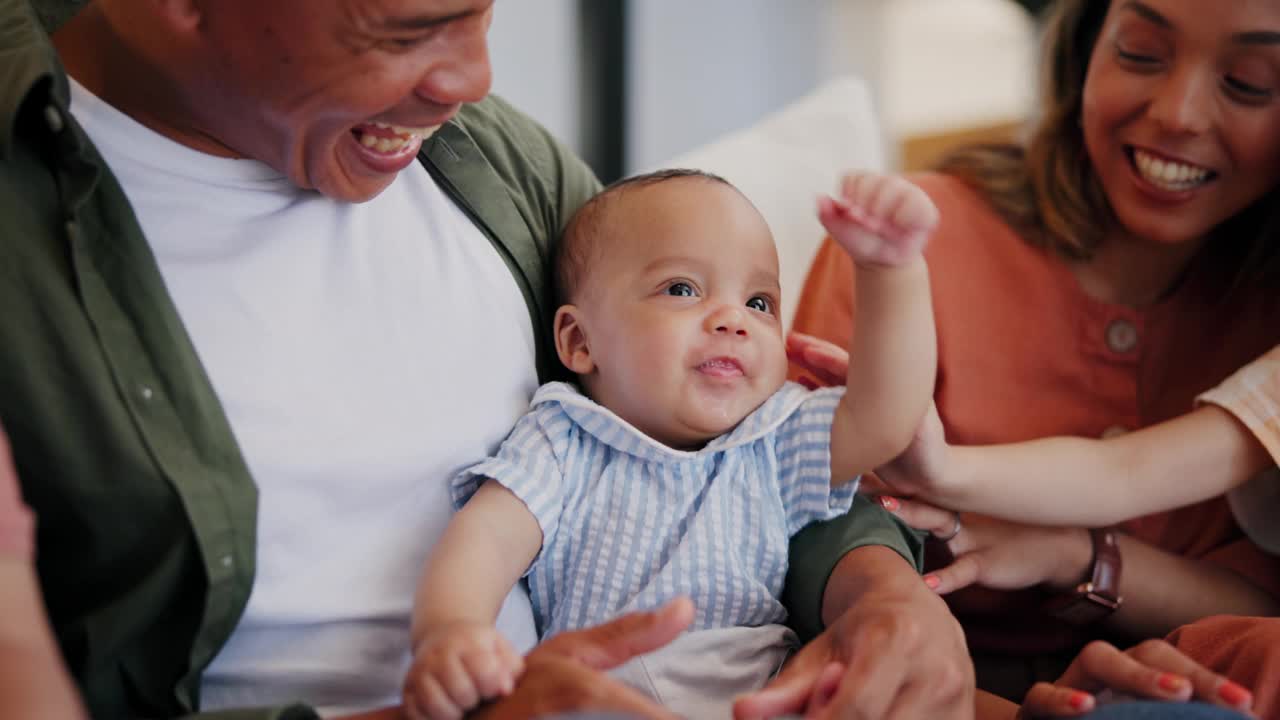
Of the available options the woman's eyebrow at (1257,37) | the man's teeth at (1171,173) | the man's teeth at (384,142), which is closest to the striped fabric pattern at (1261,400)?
the man's teeth at (1171,173)

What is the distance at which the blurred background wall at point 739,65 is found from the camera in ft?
10.1

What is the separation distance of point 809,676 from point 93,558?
22.3 inches

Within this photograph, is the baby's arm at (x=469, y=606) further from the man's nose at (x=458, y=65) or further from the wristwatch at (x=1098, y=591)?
the wristwatch at (x=1098, y=591)

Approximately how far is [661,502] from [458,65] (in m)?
0.43

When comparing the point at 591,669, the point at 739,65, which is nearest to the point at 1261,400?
the point at 591,669

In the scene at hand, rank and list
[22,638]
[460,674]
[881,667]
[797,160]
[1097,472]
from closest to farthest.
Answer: [22,638] → [460,674] → [881,667] → [1097,472] → [797,160]

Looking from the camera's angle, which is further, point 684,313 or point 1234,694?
point 684,313

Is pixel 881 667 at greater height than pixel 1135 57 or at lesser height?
lesser

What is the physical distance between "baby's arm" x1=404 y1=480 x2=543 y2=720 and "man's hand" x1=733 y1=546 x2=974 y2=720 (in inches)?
8.0

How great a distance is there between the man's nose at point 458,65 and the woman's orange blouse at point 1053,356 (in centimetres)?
61

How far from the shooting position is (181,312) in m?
1.00

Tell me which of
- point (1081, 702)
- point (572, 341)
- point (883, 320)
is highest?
point (883, 320)

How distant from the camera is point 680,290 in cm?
118

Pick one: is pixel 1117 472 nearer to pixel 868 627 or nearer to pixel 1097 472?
pixel 1097 472
